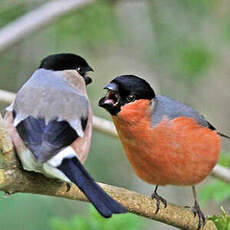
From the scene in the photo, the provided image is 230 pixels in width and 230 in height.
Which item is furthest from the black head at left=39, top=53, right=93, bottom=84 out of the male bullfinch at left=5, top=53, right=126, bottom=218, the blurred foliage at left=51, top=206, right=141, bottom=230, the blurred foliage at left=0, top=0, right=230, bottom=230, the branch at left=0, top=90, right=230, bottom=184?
the blurred foliage at left=0, top=0, right=230, bottom=230

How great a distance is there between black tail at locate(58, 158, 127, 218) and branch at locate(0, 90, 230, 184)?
116cm

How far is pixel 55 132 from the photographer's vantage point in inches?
90.2

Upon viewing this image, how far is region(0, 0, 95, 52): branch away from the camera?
3656 millimetres

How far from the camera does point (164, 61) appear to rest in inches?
204

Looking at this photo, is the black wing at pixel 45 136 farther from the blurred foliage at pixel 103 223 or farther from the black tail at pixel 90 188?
the blurred foliage at pixel 103 223

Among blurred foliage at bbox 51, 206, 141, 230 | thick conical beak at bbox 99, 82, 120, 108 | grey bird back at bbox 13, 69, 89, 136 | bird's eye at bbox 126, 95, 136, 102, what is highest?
grey bird back at bbox 13, 69, 89, 136

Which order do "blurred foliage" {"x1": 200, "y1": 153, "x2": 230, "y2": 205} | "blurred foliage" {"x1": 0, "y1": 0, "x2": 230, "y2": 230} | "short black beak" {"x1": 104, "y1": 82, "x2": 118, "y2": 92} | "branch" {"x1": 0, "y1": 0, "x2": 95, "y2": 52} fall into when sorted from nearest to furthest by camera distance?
"short black beak" {"x1": 104, "y1": 82, "x2": 118, "y2": 92}
"blurred foliage" {"x1": 200, "y1": 153, "x2": 230, "y2": 205}
"branch" {"x1": 0, "y1": 0, "x2": 95, "y2": 52}
"blurred foliage" {"x1": 0, "y1": 0, "x2": 230, "y2": 230}

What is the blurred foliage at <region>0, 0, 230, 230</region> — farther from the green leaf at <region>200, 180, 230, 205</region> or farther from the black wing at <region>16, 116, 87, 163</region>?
the black wing at <region>16, 116, 87, 163</region>

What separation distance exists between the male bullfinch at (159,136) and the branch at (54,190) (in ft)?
0.23

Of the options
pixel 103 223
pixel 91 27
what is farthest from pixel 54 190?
pixel 91 27

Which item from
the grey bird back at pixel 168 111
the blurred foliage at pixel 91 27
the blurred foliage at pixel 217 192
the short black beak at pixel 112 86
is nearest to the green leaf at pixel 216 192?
the blurred foliage at pixel 217 192

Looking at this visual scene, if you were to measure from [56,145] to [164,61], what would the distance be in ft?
9.98

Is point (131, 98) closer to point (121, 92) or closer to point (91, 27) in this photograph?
point (121, 92)

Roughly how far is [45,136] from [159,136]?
3.04ft
